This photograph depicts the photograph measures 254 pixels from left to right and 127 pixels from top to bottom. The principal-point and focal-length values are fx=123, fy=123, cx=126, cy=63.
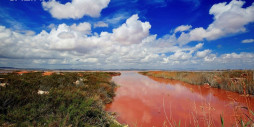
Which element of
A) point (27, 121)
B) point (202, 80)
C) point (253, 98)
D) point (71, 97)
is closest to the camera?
point (27, 121)

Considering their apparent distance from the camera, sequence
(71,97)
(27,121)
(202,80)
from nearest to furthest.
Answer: (27,121) < (71,97) < (202,80)

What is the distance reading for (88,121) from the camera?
11.3ft

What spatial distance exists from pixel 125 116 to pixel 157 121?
4.42 feet

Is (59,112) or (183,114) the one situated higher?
(59,112)

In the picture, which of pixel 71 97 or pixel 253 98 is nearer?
pixel 71 97

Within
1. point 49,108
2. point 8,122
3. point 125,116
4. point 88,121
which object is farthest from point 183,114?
point 8,122

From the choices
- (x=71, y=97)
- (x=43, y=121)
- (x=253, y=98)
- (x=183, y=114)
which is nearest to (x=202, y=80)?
(x=253, y=98)

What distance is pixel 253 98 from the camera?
7586 millimetres

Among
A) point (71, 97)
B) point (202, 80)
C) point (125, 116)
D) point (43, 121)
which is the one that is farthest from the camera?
point (202, 80)

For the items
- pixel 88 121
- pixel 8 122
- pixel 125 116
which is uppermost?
pixel 8 122

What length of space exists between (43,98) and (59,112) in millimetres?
973

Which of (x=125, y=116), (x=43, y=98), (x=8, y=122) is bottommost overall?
(x=125, y=116)

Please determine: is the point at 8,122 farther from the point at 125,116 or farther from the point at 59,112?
the point at 125,116

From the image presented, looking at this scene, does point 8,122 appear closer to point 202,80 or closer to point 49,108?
point 49,108
